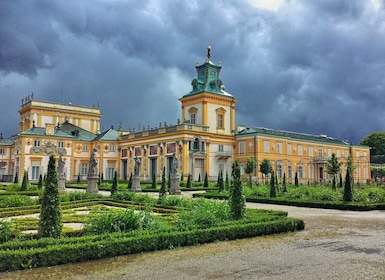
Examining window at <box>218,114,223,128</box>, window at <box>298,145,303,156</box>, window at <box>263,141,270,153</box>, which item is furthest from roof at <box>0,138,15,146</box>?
window at <box>298,145,303,156</box>

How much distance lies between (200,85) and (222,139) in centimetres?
857

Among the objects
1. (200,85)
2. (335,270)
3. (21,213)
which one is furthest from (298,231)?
(200,85)

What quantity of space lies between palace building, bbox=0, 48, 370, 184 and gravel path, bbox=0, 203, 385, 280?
36.4 metres

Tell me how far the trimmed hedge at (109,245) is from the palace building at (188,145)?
35.6m

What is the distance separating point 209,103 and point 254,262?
43985 mm

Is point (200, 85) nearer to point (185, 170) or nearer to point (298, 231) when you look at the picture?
point (185, 170)

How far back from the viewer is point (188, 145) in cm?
4650

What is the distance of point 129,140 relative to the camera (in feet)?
182

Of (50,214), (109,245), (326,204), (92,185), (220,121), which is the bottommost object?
(109,245)

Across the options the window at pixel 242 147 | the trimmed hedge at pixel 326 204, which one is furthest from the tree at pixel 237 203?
the window at pixel 242 147

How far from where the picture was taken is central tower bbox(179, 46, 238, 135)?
165ft

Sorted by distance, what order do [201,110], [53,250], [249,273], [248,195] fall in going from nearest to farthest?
[249,273] → [53,250] → [248,195] → [201,110]

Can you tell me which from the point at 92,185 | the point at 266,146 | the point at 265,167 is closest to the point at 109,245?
the point at 92,185

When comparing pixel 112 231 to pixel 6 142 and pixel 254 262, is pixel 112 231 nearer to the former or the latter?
A: pixel 254 262
